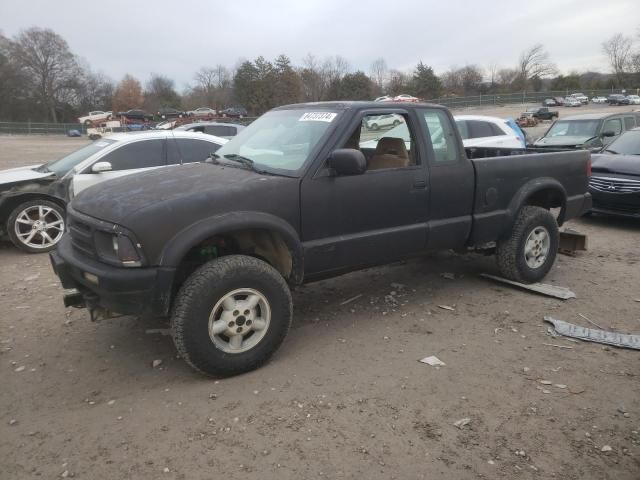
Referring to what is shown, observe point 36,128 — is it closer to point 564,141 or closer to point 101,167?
point 101,167

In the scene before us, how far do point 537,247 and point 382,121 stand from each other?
2.35 m

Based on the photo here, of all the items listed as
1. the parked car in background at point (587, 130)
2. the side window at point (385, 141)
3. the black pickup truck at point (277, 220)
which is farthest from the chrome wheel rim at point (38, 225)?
the parked car in background at point (587, 130)

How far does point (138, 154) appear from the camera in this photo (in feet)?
23.1

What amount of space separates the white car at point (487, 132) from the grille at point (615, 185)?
2.75 metres

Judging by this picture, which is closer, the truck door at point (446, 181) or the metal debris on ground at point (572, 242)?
the truck door at point (446, 181)

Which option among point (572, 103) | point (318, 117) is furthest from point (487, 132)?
point (572, 103)

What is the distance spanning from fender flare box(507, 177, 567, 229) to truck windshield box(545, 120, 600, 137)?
8145 millimetres

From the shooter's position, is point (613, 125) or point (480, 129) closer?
point (480, 129)

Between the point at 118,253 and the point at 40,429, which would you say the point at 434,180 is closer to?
the point at 118,253

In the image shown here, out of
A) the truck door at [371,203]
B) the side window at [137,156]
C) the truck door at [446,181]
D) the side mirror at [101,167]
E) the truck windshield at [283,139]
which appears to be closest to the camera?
the truck door at [371,203]

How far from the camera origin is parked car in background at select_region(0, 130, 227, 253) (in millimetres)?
6652

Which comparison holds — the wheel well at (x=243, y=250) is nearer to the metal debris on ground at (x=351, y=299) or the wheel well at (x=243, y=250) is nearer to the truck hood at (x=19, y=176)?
the metal debris on ground at (x=351, y=299)

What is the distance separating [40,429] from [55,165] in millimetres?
5279

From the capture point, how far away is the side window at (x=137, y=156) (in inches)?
272
